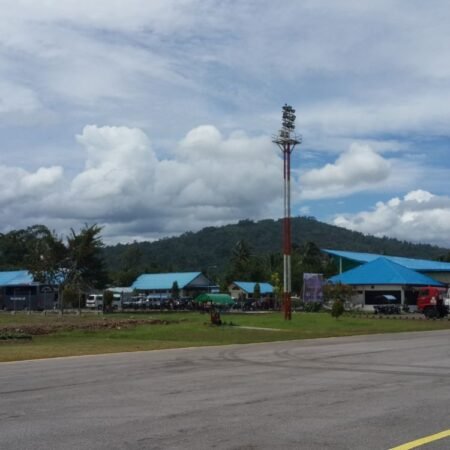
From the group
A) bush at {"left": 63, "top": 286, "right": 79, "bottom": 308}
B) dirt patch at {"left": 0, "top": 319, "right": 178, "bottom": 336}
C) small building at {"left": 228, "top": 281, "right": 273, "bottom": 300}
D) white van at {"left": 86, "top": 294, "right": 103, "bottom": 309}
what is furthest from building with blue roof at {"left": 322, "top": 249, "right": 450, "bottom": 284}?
dirt patch at {"left": 0, "top": 319, "right": 178, "bottom": 336}

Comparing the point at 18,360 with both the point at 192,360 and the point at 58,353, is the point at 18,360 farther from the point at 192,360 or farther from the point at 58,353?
the point at 192,360

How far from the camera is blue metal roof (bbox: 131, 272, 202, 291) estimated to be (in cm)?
10918

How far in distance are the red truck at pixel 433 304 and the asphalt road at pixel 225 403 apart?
41.0 meters

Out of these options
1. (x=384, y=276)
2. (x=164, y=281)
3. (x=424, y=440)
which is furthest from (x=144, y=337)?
(x=164, y=281)

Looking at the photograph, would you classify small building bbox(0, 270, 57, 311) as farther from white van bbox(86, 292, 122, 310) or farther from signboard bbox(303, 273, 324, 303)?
signboard bbox(303, 273, 324, 303)

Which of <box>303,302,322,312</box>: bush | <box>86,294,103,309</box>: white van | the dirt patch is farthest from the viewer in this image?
<box>86,294,103,309</box>: white van

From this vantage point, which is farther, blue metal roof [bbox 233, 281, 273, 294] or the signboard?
blue metal roof [bbox 233, 281, 273, 294]

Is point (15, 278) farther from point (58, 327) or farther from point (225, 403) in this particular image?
point (225, 403)

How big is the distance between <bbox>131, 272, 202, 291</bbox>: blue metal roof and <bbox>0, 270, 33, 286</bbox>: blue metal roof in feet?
62.7

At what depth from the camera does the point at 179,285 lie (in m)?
108

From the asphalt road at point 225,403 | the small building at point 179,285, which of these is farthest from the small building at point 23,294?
the asphalt road at point 225,403

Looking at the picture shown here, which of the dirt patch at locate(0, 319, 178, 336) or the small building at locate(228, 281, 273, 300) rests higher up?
the small building at locate(228, 281, 273, 300)

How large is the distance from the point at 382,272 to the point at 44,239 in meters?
41.8

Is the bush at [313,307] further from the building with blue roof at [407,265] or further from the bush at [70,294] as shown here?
the bush at [70,294]
